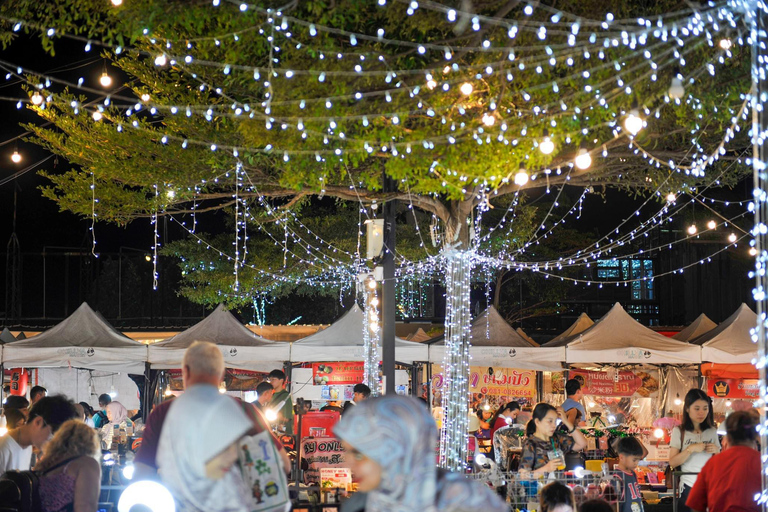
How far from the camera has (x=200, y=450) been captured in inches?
135

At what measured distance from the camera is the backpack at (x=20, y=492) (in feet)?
15.6

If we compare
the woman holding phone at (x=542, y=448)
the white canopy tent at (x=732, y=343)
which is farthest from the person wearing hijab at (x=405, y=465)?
the white canopy tent at (x=732, y=343)

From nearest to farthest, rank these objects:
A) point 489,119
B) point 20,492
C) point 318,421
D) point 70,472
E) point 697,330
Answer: point 20,492
point 70,472
point 489,119
point 318,421
point 697,330

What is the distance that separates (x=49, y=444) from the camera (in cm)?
507

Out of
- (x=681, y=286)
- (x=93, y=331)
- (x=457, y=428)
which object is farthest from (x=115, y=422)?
(x=681, y=286)

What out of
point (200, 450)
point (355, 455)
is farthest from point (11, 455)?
point (355, 455)

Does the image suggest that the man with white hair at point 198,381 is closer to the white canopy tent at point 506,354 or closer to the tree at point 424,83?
the tree at point 424,83

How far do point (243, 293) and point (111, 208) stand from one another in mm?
7339

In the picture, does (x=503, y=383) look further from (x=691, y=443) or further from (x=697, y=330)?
(x=691, y=443)

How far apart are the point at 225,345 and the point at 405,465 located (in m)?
11.9

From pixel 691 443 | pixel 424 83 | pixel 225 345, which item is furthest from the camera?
pixel 225 345

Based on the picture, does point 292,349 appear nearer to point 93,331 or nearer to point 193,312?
point 93,331

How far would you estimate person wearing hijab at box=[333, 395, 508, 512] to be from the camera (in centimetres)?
286

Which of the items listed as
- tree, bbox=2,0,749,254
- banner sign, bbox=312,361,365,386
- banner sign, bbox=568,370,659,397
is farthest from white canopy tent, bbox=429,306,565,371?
tree, bbox=2,0,749,254
